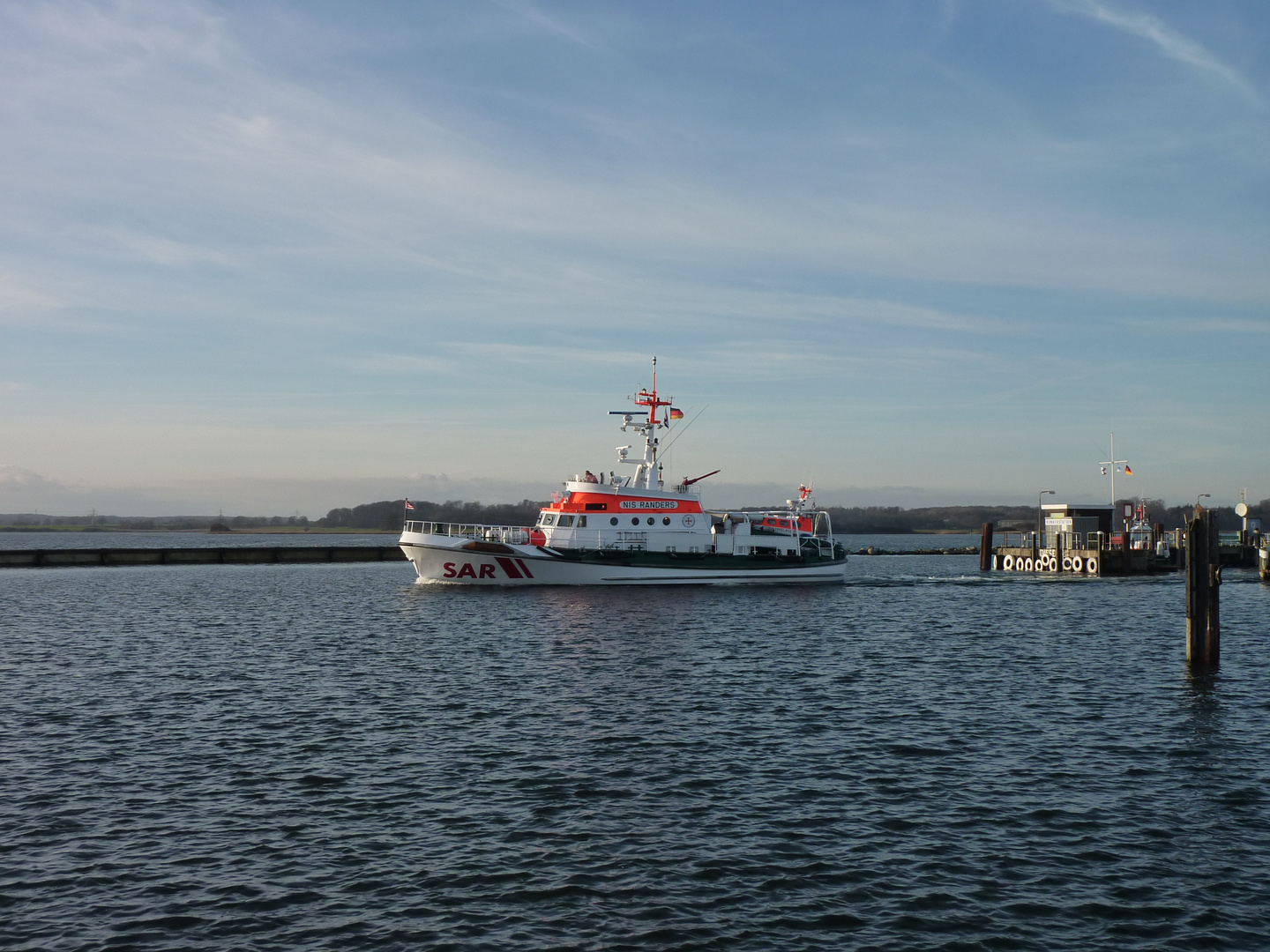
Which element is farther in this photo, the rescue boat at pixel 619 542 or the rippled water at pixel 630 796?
the rescue boat at pixel 619 542

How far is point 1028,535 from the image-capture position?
92312mm

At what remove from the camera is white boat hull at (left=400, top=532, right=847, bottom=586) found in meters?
56.4

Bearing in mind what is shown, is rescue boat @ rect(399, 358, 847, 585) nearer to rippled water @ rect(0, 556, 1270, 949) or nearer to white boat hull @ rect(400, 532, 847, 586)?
white boat hull @ rect(400, 532, 847, 586)

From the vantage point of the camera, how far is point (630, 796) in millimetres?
16750

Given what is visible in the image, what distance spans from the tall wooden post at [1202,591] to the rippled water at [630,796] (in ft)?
3.76

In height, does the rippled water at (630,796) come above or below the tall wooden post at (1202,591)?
below

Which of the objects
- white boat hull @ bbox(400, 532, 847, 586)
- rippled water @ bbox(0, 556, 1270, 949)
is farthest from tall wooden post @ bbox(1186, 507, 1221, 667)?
white boat hull @ bbox(400, 532, 847, 586)

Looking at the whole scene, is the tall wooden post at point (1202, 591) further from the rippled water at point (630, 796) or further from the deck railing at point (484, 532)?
the deck railing at point (484, 532)

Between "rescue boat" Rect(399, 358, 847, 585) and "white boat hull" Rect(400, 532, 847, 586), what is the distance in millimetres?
53

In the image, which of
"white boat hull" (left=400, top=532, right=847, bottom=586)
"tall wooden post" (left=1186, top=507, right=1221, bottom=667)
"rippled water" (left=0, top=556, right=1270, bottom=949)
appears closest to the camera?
"rippled water" (left=0, top=556, right=1270, bottom=949)

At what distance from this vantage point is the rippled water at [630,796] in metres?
11.9

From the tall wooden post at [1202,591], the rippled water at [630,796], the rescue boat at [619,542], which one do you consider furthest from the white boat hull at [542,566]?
the tall wooden post at [1202,591]

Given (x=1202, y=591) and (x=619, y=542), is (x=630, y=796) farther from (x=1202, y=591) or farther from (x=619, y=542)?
(x=619, y=542)

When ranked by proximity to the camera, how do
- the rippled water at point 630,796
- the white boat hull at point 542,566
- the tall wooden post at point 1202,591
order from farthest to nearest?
the white boat hull at point 542,566 < the tall wooden post at point 1202,591 < the rippled water at point 630,796
